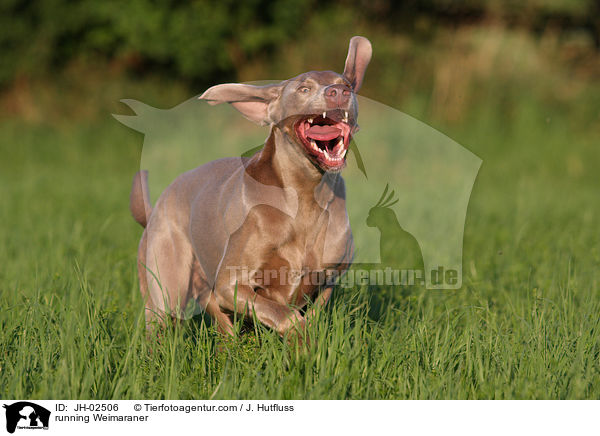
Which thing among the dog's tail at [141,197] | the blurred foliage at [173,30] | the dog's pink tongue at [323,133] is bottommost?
the dog's tail at [141,197]

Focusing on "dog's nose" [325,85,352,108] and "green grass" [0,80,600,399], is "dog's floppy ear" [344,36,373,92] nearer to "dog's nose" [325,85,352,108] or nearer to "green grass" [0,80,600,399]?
"dog's nose" [325,85,352,108]

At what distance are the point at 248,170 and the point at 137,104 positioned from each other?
847 millimetres

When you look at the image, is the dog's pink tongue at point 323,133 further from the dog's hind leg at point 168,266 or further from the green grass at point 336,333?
the dog's hind leg at point 168,266

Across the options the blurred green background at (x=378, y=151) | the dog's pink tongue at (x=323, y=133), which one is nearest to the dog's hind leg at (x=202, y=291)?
the blurred green background at (x=378, y=151)

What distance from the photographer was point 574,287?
3984mm

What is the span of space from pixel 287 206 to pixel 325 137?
0.37 metres

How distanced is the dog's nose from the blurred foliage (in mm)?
11521

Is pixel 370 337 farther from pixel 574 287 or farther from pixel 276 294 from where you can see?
pixel 574 287

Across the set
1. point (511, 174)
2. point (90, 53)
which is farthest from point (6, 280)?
point (90, 53)

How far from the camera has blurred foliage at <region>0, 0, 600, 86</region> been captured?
14438 millimetres

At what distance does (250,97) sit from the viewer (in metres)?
3.11

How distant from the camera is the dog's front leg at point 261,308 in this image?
2898 millimetres
